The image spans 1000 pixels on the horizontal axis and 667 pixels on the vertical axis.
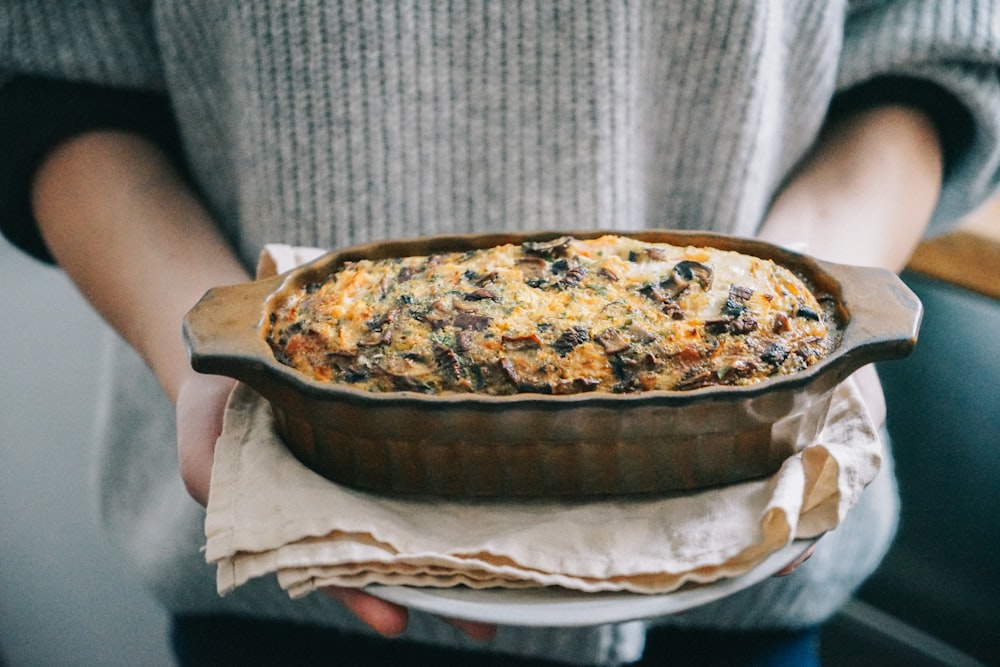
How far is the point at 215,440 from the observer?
2.49 ft

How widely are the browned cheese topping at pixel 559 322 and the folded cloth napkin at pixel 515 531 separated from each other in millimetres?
92

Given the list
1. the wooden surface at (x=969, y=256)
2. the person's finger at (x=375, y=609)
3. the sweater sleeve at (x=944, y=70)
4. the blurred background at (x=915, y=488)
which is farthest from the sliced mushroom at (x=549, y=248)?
the wooden surface at (x=969, y=256)

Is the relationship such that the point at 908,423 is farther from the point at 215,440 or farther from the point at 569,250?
the point at 215,440

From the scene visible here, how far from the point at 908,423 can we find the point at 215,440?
1.32 metres

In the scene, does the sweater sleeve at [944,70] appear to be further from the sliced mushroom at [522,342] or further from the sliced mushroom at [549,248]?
the sliced mushroom at [522,342]

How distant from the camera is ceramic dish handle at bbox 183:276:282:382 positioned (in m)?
0.67

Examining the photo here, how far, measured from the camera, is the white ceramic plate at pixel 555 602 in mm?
593

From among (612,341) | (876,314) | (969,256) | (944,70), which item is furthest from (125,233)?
(969,256)

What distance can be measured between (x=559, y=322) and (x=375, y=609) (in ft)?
0.93

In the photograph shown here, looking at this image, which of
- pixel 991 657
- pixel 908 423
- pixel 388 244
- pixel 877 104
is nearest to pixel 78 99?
pixel 388 244

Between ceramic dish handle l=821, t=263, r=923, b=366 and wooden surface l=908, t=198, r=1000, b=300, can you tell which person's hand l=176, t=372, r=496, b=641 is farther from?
wooden surface l=908, t=198, r=1000, b=300

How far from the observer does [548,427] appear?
632mm

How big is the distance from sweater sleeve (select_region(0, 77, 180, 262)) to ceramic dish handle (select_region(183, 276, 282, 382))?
40cm

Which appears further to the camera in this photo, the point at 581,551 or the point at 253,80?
the point at 253,80
